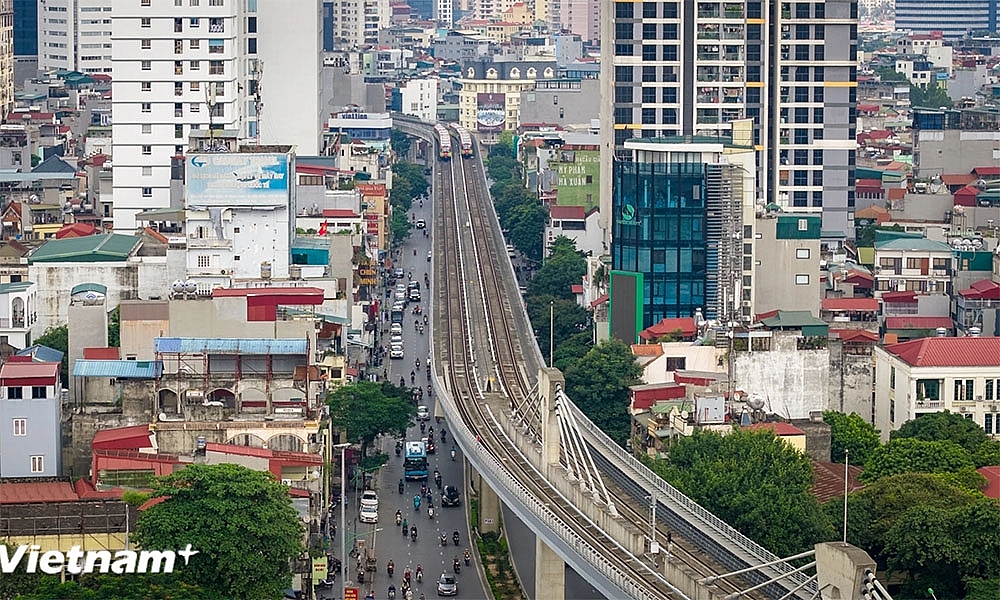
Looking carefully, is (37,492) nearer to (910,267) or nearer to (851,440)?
(851,440)

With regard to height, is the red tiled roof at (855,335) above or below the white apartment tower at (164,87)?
below

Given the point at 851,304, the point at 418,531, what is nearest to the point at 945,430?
the point at 418,531

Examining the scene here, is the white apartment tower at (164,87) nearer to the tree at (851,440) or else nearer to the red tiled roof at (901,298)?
the red tiled roof at (901,298)

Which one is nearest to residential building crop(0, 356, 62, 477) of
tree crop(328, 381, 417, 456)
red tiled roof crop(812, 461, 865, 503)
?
tree crop(328, 381, 417, 456)

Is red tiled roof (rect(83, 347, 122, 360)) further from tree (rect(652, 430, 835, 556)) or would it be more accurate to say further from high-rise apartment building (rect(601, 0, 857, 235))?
high-rise apartment building (rect(601, 0, 857, 235))

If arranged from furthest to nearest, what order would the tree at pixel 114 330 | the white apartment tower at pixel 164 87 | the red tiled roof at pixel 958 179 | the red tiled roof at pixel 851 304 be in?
the red tiled roof at pixel 958 179
the white apartment tower at pixel 164 87
the red tiled roof at pixel 851 304
the tree at pixel 114 330

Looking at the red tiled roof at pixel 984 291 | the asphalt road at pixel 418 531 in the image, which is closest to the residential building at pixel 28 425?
the asphalt road at pixel 418 531
